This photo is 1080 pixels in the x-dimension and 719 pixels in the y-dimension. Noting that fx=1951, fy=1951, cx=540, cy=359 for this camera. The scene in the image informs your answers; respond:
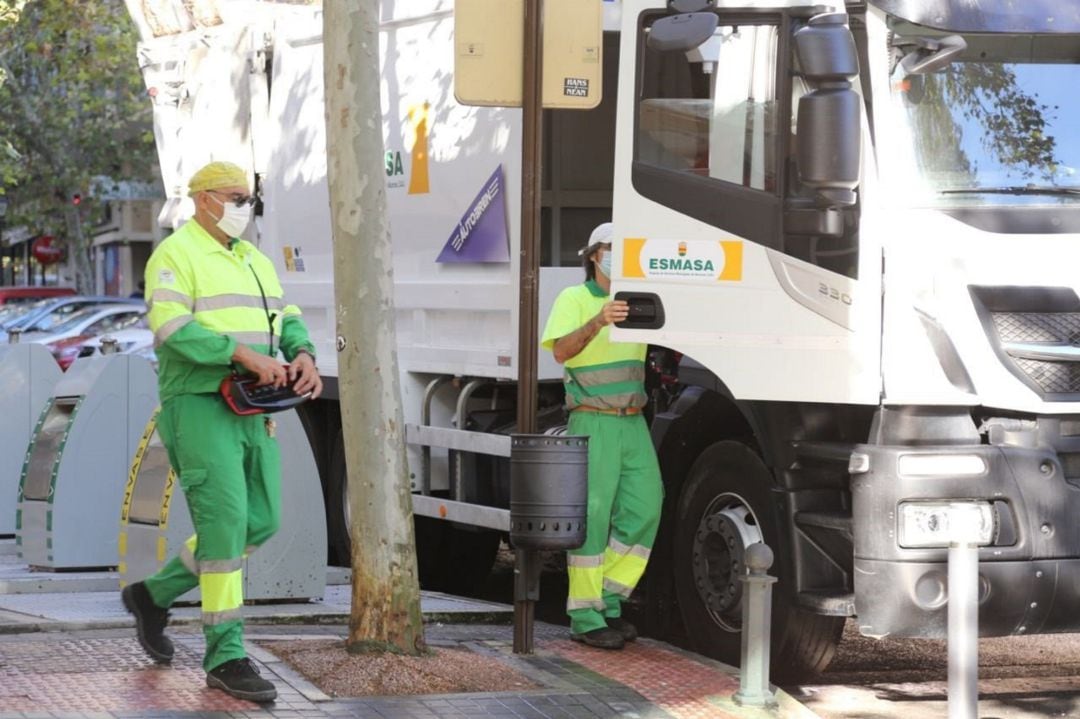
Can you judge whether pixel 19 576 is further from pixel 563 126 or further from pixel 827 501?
pixel 827 501

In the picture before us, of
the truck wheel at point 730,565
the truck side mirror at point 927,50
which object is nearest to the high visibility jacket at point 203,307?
the truck wheel at point 730,565

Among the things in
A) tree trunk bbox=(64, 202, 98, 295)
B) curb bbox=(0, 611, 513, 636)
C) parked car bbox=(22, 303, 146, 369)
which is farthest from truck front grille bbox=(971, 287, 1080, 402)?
tree trunk bbox=(64, 202, 98, 295)

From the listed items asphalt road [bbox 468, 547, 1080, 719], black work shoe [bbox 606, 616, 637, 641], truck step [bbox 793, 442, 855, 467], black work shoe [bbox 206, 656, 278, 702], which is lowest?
asphalt road [bbox 468, 547, 1080, 719]

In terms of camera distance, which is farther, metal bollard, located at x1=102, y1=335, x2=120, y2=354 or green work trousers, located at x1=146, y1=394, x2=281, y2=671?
metal bollard, located at x1=102, y1=335, x2=120, y2=354

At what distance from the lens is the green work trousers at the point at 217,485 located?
655cm

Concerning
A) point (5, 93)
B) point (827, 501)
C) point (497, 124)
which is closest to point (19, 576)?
point (497, 124)

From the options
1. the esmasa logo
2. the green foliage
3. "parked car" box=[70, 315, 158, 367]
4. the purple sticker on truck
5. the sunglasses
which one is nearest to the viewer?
the sunglasses

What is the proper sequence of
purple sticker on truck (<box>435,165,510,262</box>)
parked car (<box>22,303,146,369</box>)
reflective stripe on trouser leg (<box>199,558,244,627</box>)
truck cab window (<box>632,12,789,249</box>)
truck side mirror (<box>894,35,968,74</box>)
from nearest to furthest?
1. reflective stripe on trouser leg (<box>199,558,244,627</box>)
2. truck side mirror (<box>894,35,968,74</box>)
3. truck cab window (<box>632,12,789,249</box>)
4. purple sticker on truck (<box>435,165,510,262</box>)
5. parked car (<box>22,303,146,369</box>)

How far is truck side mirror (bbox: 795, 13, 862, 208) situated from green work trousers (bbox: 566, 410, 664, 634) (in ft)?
5.83

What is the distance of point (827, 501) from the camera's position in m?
7.21

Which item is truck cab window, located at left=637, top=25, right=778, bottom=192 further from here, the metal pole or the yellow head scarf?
the yellow head scarf

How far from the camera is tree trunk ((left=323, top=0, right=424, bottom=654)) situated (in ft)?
23.5

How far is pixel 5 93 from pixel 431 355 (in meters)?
26.8

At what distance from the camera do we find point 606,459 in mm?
8023
